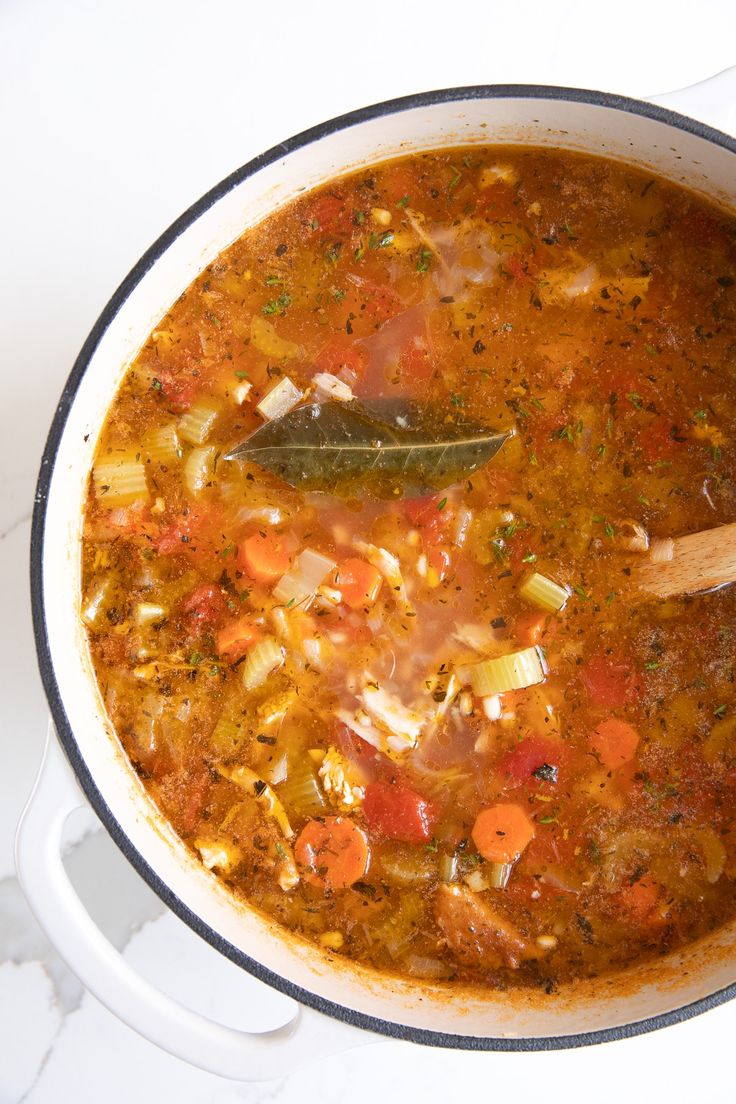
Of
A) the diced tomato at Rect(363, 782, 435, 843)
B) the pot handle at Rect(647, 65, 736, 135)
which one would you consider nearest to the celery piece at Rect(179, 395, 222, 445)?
the diced tomato at Rect(363, 782, 435, 843)

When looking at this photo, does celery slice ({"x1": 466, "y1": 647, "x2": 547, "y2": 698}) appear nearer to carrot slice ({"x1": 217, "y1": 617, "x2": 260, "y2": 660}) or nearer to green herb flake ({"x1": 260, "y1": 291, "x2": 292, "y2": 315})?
carrot slice ({"x1": 217, "y1": 617, "x2": 260, "y2": 660})

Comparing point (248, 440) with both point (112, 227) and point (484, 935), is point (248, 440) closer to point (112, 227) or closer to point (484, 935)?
point (112, 227)

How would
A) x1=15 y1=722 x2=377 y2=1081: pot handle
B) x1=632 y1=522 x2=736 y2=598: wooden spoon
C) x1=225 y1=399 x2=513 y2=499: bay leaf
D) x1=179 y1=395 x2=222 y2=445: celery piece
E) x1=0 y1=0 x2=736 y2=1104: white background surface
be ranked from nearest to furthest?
1. x1=15 y1=722 x2=377 y2=1081: pot handle
2. x1=632 y1=522 x2=736 y2=598: wooden spoon
3. x1=225 y1=399 x2=513 y2=499: bay leaf
4. x1=179 y1=395 x2=222 y2=445: celery piece
5. x1=0 y1=0 x2=736 y2=1104: white background surface

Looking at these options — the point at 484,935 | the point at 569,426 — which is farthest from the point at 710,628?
the point at 484,935

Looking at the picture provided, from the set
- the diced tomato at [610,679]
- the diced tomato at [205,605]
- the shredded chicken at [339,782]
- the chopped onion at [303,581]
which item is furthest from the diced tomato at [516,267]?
the shredded chicken at [339,782]

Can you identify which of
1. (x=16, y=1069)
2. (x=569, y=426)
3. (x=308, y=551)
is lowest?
(x=16, y=1069)

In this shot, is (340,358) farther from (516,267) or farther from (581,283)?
(581,283)
